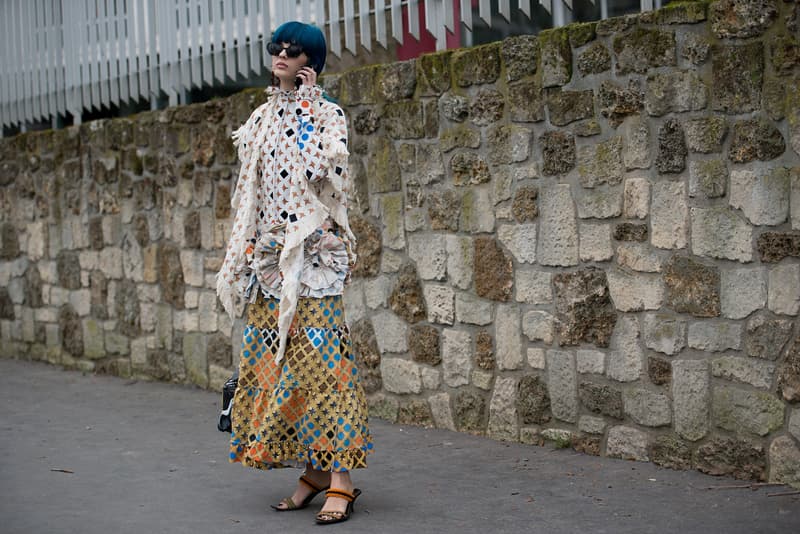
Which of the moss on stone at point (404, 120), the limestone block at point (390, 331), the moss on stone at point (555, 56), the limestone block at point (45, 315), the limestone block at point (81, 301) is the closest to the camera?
the moss on stone at point (555, 56)

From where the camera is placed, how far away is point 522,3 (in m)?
5.94

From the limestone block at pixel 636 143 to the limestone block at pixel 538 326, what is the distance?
84cm

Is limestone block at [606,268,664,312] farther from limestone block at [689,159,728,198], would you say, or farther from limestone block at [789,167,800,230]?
limestone block at [789,167,800,230]

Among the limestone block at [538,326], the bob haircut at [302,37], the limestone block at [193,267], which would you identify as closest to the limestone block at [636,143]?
the limestone block at [538,326]

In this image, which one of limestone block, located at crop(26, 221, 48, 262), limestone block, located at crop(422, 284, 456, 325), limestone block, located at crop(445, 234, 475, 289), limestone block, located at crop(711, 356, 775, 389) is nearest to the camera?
limestone block, located at crop(711, 356, 775, 389)

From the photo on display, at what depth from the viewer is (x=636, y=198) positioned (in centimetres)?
531

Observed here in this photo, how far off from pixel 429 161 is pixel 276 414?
7.12 ft

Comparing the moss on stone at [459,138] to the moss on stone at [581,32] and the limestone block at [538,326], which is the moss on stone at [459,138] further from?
the limestone block at [538,326]

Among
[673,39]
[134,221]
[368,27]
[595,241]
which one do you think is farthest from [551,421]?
[134,221]

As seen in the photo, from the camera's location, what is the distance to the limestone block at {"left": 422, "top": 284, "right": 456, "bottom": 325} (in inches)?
247

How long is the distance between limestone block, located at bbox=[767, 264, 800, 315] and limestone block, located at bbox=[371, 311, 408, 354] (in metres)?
2.25

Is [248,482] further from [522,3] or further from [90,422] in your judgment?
[522,3]

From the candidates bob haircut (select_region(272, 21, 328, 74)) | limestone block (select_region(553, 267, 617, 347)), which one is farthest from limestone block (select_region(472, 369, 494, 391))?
bob haircut (select_region(272, 21, 328, 74))

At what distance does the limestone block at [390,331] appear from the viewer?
655cm
